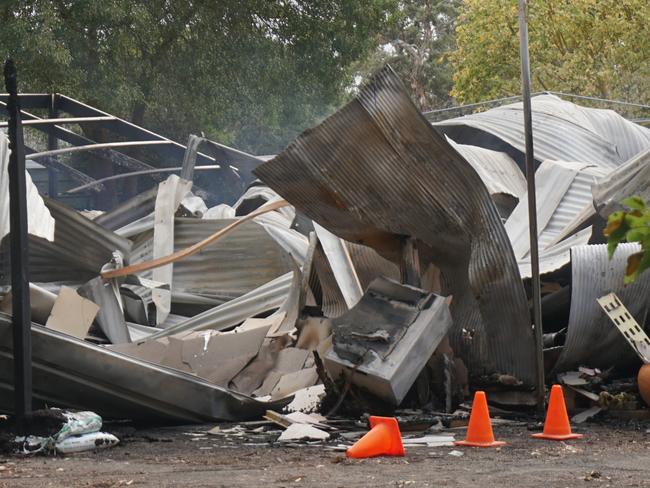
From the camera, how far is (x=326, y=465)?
630 cm

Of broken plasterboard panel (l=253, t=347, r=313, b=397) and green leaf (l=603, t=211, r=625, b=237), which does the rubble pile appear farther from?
green leaf (l=603, t=211, r=625, b=237)

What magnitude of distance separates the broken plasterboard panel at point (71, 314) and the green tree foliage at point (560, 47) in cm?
2332

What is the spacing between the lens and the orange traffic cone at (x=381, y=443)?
655 centimetres

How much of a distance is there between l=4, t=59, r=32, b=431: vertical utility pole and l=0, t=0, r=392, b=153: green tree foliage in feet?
60.0

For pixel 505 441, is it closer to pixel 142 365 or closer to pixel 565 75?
pixel 142 365

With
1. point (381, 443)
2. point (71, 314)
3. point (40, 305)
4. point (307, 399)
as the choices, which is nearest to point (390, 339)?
point (307, 399)

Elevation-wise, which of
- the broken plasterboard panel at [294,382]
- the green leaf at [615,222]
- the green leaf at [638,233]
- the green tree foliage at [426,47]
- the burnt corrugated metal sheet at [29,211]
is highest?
the green tree foliage at [426,47]

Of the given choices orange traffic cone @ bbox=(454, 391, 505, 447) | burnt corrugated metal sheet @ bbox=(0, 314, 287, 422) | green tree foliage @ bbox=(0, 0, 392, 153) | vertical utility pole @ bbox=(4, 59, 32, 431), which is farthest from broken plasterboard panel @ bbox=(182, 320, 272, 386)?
green tree foliage @ bbox=(0, 0, 392, 153)

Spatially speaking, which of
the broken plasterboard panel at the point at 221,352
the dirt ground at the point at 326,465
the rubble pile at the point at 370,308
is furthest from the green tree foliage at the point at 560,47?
the dirt ground at the point at 326,465

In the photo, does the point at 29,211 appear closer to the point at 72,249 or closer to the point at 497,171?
the point at 72,249

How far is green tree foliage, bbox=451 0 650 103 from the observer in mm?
30594

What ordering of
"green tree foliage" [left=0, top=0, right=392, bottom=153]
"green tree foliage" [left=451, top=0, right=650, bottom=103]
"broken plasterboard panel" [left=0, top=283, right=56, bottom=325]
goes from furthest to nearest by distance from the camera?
"green tree foliage" [left=451, top=0, right=650, bottom=103]
"green tree foliage" [left=0, top=0, right=392, bottom=153]
"broken plasterboard panel" [left=0, top=283, right=56, bottom=325]

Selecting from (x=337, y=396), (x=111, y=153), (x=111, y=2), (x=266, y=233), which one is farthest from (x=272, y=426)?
(x=111, y=2)

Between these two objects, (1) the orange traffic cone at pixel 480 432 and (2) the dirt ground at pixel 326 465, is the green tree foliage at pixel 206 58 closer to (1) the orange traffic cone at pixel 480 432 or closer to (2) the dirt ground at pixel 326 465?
(2) the dirt ground at pixel 326 465
